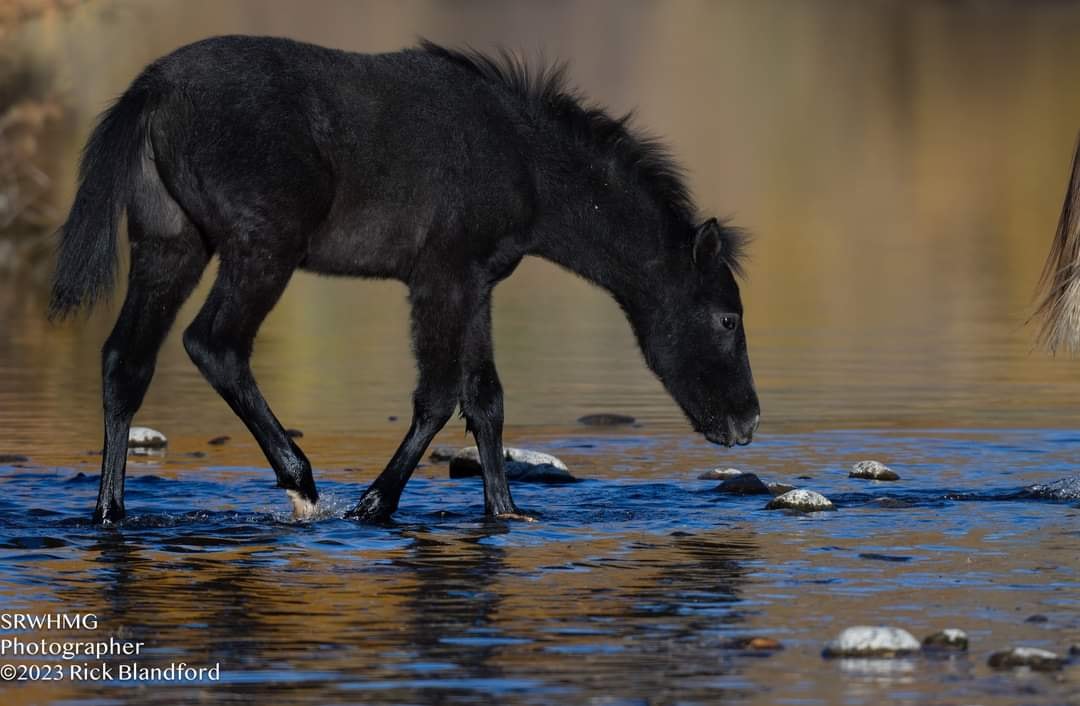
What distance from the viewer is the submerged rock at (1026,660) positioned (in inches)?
282

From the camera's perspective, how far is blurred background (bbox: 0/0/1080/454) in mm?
15938

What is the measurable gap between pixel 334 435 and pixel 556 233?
3405mm

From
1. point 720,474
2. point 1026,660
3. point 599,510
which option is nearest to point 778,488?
point 720,474

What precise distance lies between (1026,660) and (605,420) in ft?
25.1

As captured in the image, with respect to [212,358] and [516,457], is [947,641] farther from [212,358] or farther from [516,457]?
[516,457]

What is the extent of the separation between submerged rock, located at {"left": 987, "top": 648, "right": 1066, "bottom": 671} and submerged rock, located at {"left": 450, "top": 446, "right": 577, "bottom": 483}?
5125 millimetres

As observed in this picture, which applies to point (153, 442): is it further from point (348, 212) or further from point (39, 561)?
point (39, 561)

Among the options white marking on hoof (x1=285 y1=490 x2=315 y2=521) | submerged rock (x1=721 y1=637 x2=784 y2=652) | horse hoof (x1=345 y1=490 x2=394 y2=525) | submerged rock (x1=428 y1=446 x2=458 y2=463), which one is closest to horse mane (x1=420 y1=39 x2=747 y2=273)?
horse hoof (x1=345 y1=490 x2=394 y2=525)

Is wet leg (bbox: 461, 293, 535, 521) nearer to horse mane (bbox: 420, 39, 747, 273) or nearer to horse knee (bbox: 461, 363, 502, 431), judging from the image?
horse knee (bbox: 461, 363, 502, 431)

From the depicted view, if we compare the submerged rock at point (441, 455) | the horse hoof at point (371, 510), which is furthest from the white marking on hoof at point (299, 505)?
the submerged rock at point (441, 455)

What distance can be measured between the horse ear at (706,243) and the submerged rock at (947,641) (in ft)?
13.1

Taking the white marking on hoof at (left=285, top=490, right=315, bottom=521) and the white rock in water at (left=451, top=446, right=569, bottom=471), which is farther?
the white rock in water at (left=451, top=446, right=569, bottom=471)

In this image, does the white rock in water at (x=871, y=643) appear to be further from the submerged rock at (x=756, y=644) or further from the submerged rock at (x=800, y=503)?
the submerged rock at (x=800, y=503)

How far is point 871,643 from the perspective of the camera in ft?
24.1
